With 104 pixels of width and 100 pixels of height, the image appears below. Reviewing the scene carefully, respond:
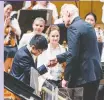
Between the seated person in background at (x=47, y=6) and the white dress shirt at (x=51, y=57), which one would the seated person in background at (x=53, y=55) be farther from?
the seated person in background at (x=47, y=6)

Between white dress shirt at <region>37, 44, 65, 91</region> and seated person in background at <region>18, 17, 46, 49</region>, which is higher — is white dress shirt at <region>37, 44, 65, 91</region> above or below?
below

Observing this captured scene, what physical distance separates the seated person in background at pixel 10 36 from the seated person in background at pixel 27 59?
0.15ft

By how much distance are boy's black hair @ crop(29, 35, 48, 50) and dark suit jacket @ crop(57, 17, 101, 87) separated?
0.63 ft

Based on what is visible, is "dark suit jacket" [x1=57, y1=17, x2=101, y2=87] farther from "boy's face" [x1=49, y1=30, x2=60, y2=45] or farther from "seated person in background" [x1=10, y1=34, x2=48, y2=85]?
"seated person in background" [x1=10, y1=34, x2=48, y2=85]

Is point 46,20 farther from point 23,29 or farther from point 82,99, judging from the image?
point 82,99

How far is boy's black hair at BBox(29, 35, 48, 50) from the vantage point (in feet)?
9.12

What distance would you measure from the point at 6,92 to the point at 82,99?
2.21 feet

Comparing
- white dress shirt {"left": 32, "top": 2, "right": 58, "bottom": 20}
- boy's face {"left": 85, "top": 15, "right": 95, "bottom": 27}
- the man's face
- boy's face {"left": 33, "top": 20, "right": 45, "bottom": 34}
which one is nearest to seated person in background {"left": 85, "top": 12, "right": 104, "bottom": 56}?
boy's face {"left": 85, "top": 15, "right": 95, "bottom": 27}

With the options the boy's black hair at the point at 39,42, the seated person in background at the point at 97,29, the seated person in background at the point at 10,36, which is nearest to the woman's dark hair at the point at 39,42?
the boy's black hair at the point at 39,42

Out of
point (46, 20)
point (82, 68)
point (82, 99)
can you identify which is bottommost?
point (82, 99)

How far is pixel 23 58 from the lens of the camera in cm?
276

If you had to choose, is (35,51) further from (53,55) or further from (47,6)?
(47,6)

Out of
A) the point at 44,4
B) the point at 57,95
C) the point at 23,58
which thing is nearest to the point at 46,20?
the point at 44,4

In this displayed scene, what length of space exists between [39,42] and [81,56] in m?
0.39
